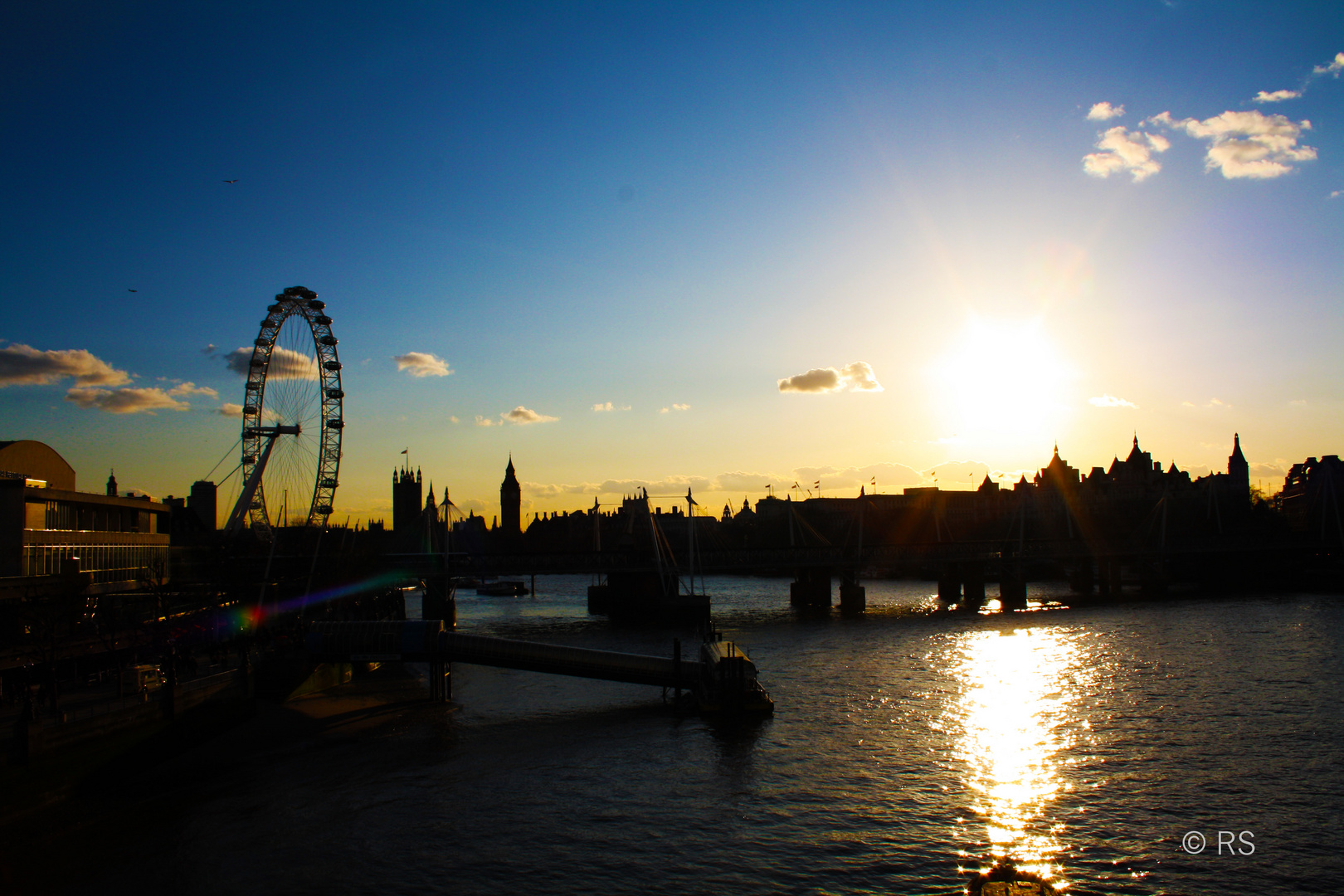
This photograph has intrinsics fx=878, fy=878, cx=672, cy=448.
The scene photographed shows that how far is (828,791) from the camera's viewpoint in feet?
94.7

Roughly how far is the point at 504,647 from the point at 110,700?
676 inches

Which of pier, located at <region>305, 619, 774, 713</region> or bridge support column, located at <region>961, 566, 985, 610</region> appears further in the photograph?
bridge support column, located at <region>961, 566, 985, 610</region>

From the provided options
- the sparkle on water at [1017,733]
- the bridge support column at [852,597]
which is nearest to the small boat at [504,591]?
the bridge support column at [852,597]

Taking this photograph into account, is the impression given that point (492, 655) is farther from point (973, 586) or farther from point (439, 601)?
point (973, 586)

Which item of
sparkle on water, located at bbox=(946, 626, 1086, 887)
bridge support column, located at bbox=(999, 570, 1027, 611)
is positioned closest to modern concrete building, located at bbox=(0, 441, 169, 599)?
sparkle on water, located at bbox=(946, 626, 1086, 887)

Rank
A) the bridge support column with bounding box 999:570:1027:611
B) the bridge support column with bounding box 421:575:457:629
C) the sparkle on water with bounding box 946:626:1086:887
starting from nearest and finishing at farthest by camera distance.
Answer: the sparkle on water with bounding box 946:626:1086:887 < the bridge support column with bounding box 421:575:457:629 < the bridge support column with bounding box 999:570:1027:611

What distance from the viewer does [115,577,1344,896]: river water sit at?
22.7 m

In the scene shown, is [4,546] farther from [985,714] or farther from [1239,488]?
[1239,488]

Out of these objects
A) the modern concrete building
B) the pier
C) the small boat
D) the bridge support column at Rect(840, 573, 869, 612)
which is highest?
the modern concrete building

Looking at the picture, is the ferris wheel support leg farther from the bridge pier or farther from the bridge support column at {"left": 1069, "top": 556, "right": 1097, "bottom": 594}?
the bridge support column at {"left": 1069, "top": 556, "right": 1097, "bottom": 594}

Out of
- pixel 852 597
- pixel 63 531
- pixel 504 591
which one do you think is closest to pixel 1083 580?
pixel 852 597

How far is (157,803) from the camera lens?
27969 millimetres

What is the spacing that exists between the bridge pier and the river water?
4823 cm

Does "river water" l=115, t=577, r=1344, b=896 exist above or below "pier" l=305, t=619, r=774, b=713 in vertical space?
below
